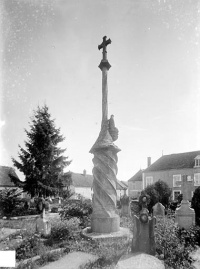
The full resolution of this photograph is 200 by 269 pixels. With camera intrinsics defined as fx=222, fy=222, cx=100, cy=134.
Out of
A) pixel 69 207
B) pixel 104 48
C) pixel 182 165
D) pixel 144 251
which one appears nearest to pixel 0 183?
pixel 69 207

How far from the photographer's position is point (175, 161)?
3512cm

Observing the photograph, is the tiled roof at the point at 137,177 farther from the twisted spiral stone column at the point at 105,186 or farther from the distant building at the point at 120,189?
the twisted spiral stone column at the point at 105,186

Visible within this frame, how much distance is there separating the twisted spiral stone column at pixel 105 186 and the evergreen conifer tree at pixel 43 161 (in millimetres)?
A: 12325

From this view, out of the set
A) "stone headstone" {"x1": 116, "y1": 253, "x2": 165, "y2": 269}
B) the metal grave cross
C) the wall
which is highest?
the metal grave cross

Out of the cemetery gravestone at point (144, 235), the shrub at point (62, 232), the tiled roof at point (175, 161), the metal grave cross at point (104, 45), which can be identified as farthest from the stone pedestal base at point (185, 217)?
the tiled roof at point (175, 161)

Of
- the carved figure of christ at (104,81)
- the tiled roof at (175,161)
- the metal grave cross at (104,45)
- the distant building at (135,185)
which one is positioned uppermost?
the metal grave cross at (104,45)

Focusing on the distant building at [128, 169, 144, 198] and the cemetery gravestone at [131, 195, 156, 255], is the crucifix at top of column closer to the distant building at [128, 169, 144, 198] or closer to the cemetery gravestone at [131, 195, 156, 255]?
the cemetery gravestone at [131, 195, 156, 255]

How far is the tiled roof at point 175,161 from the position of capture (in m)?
33.2

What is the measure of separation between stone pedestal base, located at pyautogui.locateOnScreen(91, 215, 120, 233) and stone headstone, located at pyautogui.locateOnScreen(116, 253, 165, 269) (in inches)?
129

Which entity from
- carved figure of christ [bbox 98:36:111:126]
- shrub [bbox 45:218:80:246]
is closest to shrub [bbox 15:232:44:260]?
shrub [bbox 45:218:80:246]

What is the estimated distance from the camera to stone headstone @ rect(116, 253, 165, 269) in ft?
13.7

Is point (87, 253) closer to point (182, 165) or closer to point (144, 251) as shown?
point (144, 251)

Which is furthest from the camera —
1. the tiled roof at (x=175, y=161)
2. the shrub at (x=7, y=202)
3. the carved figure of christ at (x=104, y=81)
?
the tiled roof at (x=175, y=161)

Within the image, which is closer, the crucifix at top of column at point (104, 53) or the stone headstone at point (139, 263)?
the stone headstone at point (139, 263)
